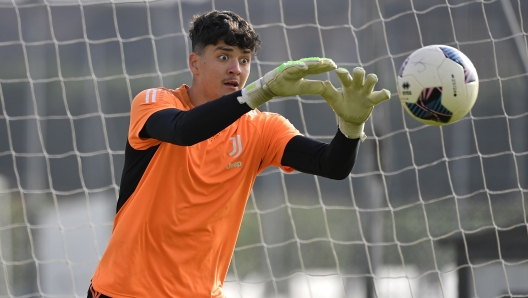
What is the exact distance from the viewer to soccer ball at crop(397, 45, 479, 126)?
8.60ft

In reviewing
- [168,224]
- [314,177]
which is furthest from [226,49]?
[314,177]

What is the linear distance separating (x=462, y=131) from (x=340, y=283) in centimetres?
149

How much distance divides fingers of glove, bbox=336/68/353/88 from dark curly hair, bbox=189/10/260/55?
0.55 m

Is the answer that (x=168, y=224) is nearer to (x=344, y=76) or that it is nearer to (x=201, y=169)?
(x=201, y=169)

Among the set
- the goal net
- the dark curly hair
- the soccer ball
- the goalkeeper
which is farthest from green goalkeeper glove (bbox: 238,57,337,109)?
the goal net

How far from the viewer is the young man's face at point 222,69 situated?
3.00m

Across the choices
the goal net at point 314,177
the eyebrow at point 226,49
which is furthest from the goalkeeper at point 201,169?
the goal net at point 314,177

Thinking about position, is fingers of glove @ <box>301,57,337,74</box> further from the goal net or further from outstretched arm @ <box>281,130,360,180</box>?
the goal net

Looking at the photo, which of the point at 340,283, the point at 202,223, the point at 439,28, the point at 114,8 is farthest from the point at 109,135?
the point at 202,223

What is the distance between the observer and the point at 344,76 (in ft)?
8.54

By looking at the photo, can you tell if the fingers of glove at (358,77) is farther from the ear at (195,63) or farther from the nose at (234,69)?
the ear at (195,63)

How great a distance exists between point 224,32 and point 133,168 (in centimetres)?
68

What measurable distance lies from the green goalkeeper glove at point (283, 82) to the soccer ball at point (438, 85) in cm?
36

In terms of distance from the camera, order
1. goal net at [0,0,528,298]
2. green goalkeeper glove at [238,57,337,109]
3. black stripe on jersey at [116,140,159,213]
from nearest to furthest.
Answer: green goalkeeper glove at [238,57,337,109]
black stripe on jersey at [116,140,159,213]
goal net at [0,0,528,298]
